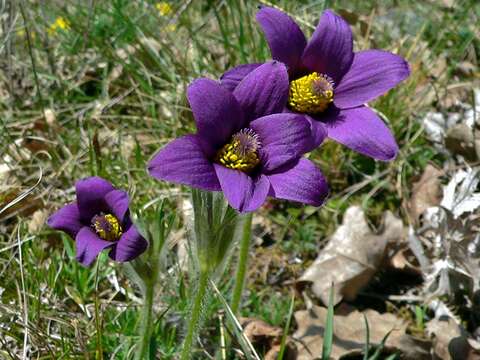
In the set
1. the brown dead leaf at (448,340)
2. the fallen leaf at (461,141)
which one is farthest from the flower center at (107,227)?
the fallen leaf at (461,141)

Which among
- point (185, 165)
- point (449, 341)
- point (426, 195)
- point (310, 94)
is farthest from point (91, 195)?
point (426, 195)

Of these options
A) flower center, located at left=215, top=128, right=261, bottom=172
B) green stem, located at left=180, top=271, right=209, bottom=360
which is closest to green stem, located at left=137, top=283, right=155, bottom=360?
green stem, located at left=180, top=271, right=209, bottom=360

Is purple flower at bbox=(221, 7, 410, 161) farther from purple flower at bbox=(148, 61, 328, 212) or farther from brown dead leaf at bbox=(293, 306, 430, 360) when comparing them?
brown dead leaf at bbox=(293, 306, 430, 360)

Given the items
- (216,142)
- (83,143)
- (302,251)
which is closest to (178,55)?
(83,143)

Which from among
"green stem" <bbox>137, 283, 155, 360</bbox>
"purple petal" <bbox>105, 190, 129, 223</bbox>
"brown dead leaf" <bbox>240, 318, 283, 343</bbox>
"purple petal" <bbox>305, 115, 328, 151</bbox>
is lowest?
"brown dead leaf" <bbox>240, 318, 283, 343</bbox>

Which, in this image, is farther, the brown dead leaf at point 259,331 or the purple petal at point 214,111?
the brown dead leaf at point 259,331

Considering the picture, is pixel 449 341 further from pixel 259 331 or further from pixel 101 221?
pixel 101 221

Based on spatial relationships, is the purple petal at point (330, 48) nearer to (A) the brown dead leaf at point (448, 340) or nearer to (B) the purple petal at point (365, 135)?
(B) the purple petal at point (365, 135)
